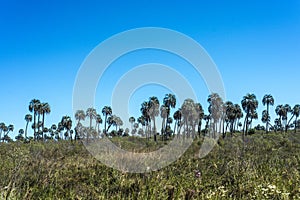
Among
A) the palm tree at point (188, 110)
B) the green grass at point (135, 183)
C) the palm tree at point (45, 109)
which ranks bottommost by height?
the green grass at point (135, 183)

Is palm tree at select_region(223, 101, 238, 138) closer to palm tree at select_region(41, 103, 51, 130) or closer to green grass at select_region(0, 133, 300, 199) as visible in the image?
palm tree at select_region(41, 103, 51, 130)

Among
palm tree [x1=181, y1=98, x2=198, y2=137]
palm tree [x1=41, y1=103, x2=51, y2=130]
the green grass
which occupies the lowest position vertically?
the green grass

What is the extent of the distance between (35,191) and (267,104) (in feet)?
258

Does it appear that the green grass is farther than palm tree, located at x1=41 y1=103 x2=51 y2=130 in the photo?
No

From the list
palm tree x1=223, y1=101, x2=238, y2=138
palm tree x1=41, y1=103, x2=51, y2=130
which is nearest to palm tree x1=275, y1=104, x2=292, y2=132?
palm tree x1=223, y1=101, x2=238, y2=138

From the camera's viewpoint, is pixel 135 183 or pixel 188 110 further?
pixel 188 110

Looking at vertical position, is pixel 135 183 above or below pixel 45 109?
below

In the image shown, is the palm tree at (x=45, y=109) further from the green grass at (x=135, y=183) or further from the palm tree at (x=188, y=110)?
the green grass at (x=135, y=183)

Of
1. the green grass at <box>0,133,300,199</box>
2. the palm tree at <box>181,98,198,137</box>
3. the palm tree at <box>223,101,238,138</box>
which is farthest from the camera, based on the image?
the palm tree at <box>223,101,238,138</box>

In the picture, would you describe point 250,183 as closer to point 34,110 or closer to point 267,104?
point 34,110

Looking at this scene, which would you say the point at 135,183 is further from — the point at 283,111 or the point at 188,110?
the point at 283,111

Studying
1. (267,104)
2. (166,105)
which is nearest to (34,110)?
(166,105)

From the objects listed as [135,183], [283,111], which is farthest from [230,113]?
[135,183]

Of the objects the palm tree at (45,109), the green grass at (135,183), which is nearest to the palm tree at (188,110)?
the green grass at (135,183)
